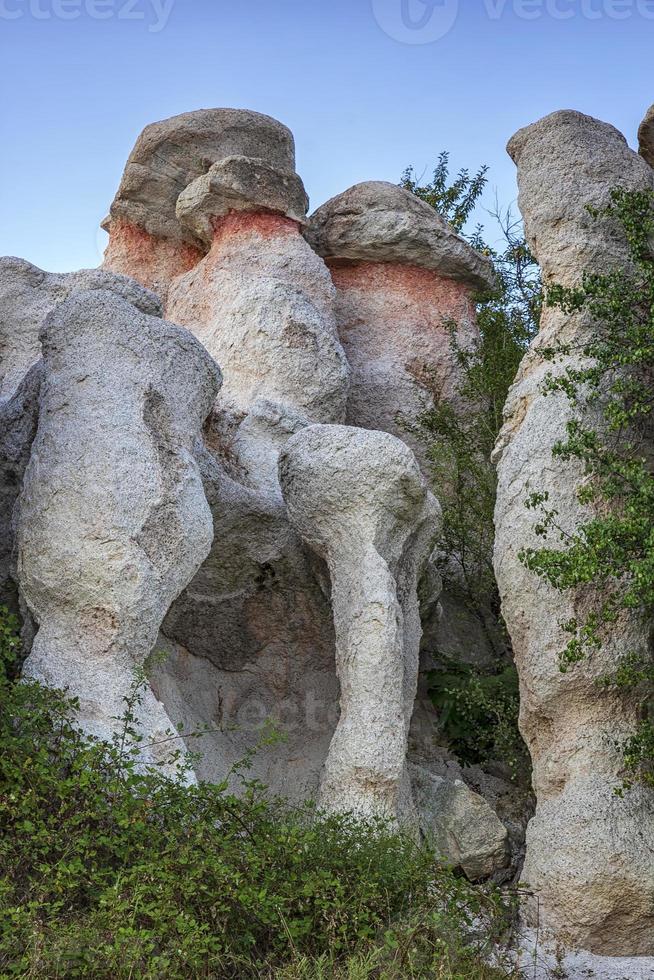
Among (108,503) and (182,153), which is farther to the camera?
(182,153)

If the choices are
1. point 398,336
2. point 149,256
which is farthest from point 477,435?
point 149,256

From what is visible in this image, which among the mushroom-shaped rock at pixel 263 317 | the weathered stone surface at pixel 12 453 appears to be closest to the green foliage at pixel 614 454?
the mushroom-shaped rock at pixel 263 317

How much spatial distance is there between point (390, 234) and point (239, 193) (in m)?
1.70

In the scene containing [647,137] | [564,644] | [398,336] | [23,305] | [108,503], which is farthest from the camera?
[398,336]

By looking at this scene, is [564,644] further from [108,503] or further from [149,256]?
[149,256]

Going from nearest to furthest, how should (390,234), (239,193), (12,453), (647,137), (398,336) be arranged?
(12,453)
(647,137)
(239,193)
(390,234)
(398,336)

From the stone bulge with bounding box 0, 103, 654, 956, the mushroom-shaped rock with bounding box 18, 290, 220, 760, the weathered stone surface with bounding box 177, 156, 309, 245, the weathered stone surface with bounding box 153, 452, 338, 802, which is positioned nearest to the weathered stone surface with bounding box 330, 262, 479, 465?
the stone bulge with bounding box 0, 103, 654, 956

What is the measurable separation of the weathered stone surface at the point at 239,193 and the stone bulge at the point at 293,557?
86 centimetres

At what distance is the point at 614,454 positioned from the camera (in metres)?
8.06

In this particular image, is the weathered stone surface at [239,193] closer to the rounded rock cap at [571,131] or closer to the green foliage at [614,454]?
the rounded rock cap at [571,131]

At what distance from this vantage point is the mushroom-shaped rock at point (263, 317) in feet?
37.6

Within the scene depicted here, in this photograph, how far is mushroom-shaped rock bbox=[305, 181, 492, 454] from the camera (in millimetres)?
12984

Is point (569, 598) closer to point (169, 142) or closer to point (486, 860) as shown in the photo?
point (486, 860)

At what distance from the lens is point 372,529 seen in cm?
878
